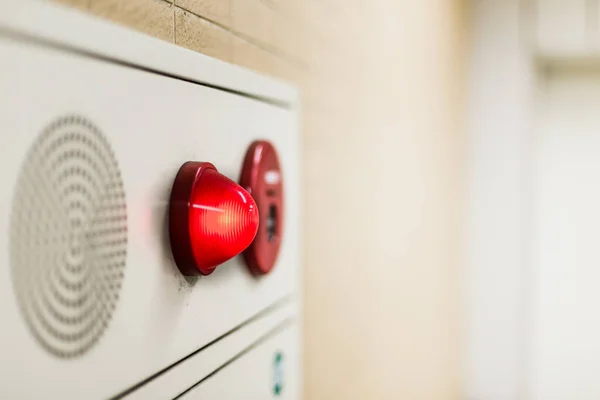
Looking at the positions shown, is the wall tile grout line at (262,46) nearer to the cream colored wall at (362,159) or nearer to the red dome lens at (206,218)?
the cream colored wall at (362,159)

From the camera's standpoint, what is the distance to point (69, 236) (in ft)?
0.98

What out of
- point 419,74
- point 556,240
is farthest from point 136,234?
point 556,240

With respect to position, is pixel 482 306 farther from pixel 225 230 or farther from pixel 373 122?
pixel 225 230

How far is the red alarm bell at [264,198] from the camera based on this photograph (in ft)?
1.57

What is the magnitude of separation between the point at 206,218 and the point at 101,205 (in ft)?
0.26

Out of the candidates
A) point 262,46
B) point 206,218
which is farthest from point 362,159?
point 206,218

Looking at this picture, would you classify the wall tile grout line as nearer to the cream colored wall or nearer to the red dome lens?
the cream colored wall

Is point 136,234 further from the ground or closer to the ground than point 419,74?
closer to the ground

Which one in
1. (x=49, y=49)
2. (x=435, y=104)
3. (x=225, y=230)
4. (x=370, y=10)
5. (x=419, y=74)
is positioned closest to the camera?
(x=49, y=49)

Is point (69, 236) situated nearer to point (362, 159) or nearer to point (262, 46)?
point (262, 46)

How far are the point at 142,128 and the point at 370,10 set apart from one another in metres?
0.77

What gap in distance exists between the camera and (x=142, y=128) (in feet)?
1.13

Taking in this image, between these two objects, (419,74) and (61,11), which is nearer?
(61,11)

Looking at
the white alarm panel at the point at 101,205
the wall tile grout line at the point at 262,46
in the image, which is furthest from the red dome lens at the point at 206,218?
the wall tile grout line at the point at 262,46
